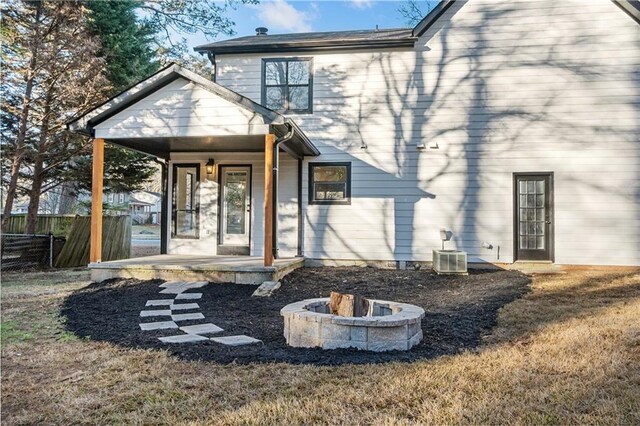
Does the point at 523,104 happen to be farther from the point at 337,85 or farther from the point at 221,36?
the point at 221,36

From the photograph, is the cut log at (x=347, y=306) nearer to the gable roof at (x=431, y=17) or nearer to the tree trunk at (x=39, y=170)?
the gable roof at (x=431, y=17)

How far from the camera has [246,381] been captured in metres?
2.87

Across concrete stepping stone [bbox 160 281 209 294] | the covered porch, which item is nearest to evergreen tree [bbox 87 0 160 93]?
the covered porch

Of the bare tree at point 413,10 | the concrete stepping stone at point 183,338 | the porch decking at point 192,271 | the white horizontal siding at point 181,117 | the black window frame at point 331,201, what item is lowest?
the concrete stepping stone at point 183,338

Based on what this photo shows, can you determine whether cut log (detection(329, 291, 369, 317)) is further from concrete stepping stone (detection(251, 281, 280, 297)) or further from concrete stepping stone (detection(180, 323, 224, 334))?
concrete stepping stone (detection(251, 281, 280, 297))

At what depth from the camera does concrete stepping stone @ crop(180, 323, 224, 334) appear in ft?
14.1

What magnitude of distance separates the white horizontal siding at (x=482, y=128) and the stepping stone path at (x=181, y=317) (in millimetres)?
3386

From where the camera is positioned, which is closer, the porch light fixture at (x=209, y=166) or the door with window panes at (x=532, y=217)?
the door with window panes at (x=532, y=217)

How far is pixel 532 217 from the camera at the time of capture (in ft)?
28.6

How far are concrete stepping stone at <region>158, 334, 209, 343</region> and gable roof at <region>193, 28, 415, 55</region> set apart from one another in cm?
693

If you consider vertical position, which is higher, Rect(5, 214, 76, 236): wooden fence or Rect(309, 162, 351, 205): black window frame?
Rect(309, 162, 351, 205): black window frame

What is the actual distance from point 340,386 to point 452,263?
587cm

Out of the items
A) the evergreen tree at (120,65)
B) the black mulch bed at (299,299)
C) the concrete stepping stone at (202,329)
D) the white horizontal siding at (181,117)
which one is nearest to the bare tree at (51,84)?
the evergreen tree at (120,65)

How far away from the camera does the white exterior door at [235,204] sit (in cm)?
945
